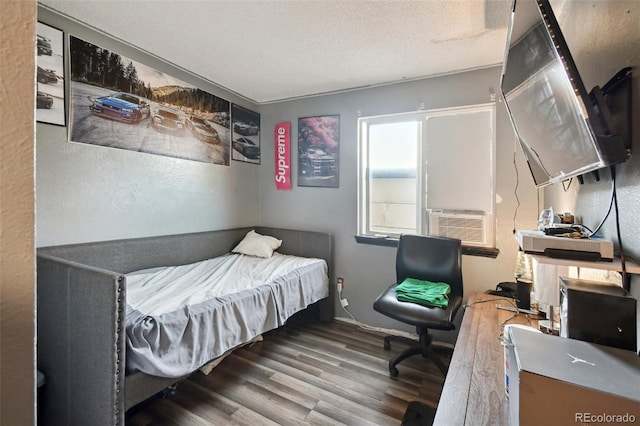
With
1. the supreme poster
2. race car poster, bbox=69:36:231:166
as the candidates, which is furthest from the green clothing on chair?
race car poster, bbox=69:36:231:166

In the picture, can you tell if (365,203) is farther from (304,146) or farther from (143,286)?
(143,286)

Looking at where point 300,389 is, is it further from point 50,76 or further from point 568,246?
point 50,76

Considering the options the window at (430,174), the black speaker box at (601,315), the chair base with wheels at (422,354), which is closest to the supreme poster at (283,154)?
the window at (430,174)

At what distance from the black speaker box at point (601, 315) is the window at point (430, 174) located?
64.4 inches

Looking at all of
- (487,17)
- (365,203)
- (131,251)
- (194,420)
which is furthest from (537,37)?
(131,251)

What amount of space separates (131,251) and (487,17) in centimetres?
311

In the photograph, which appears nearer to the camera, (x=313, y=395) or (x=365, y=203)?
(x=313, y=395)

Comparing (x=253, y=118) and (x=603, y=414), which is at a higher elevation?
(x=253, y=118)

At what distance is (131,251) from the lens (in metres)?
2.33

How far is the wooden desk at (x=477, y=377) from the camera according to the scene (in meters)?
0.92

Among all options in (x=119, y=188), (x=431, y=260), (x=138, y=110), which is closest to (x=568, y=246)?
(x=431, y=260)

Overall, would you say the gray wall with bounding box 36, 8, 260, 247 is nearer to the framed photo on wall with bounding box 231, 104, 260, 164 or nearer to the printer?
the framed photo on wall with bounding box 231, 104, 260, 164

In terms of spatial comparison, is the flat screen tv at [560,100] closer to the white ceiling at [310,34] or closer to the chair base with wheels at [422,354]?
the white ceiling at [310,34]

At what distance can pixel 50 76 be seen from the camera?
6.09ft
